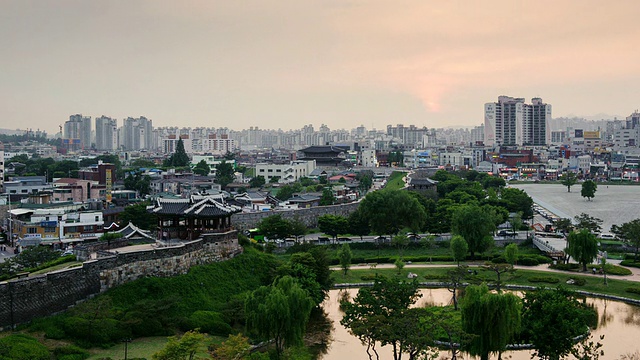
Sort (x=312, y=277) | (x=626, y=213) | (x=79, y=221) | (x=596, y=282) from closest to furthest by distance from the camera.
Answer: (x=312, y=277)
(x=596, y=282)
(x=79, y=221)
(x=626, y=213)

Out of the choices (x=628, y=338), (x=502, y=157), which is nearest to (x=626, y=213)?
(x=628, y=338)

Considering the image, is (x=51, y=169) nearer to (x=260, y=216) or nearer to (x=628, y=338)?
(x=260, y=216)

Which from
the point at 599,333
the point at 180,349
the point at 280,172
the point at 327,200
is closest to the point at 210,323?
the point at 180,349

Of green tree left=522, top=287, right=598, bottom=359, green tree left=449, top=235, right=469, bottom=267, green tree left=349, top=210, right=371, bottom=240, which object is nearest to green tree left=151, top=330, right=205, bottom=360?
green tree left=522, top=287, right=598, bottom=359

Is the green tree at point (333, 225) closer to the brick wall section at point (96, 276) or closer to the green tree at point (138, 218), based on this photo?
the green tree at point (138, 218)

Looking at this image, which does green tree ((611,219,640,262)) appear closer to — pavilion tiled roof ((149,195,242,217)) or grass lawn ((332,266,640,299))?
grass lawn ((332,266,640,299))

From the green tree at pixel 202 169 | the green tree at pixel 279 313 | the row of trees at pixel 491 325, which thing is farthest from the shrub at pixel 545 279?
the green tree at pixel 202 169
